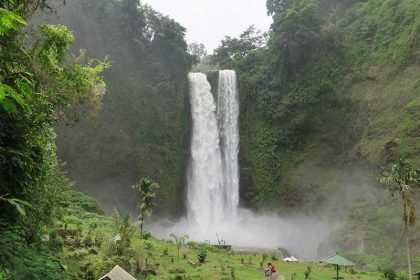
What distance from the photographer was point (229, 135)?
46.0 m

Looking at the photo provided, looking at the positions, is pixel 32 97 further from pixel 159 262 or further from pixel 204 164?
pixel 204 164

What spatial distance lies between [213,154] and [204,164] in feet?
4.84

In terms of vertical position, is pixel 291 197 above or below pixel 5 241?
above

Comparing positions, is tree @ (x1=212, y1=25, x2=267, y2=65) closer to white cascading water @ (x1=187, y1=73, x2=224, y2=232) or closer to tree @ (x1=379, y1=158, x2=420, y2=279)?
white cascading water @ (x1=187, y1=73, x2=224, y2=232)

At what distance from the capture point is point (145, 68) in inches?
1917

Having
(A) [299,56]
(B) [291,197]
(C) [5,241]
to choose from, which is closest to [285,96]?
(A) [299,56]

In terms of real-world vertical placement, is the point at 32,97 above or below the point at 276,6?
below

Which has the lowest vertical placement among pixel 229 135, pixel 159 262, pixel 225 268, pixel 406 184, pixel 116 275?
pixel 116 275

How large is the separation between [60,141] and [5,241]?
35600 millimetres

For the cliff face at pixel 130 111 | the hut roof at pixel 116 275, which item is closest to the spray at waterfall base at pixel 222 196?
the cliff face at pixel 130 111

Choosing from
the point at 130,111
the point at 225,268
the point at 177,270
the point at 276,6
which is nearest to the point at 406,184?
the point at 225,268

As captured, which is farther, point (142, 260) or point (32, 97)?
point (142, 260)

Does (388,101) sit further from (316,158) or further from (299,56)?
(299,56)

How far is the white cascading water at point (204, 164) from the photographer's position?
142 ft
